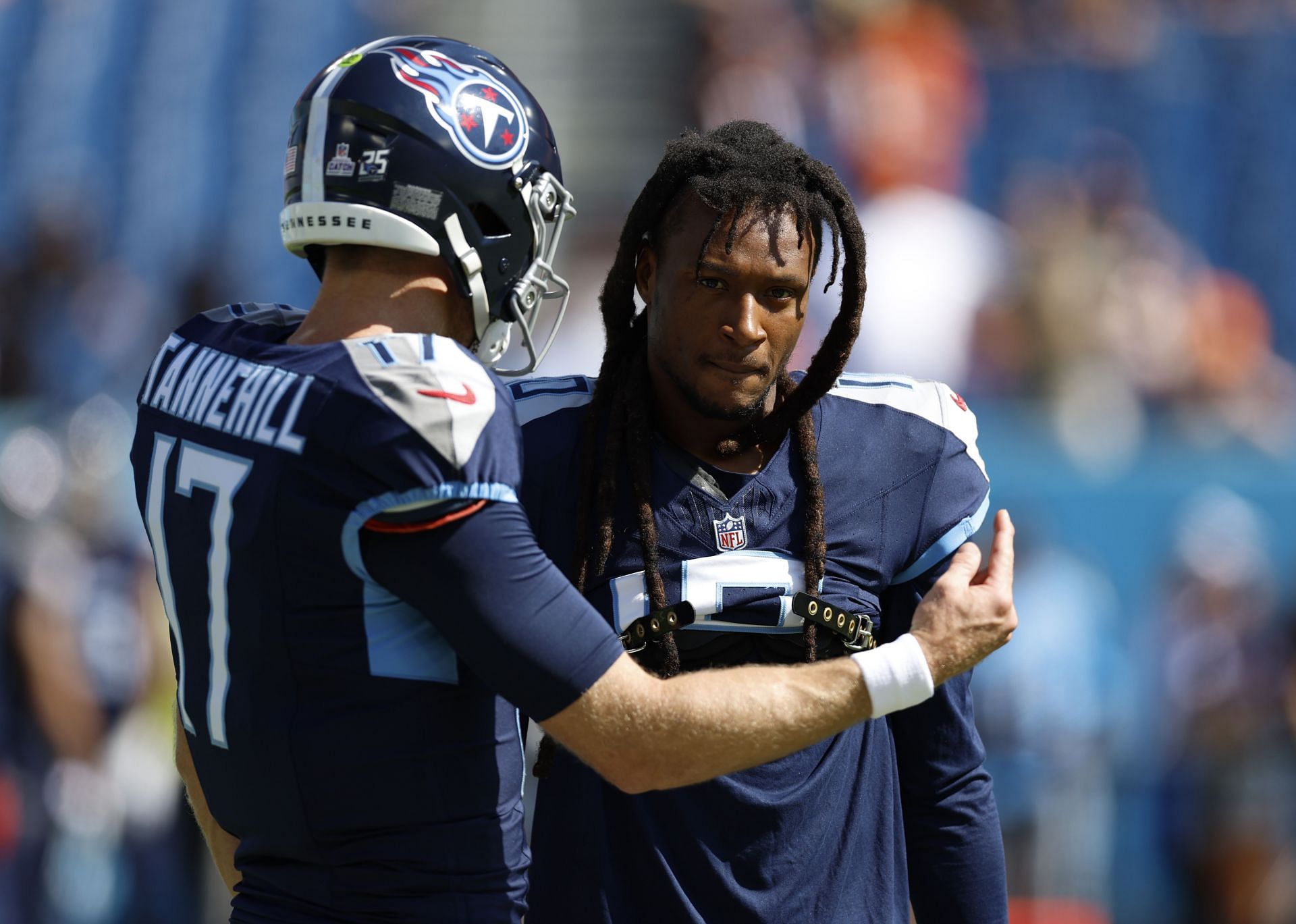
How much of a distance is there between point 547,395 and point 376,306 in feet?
1.20

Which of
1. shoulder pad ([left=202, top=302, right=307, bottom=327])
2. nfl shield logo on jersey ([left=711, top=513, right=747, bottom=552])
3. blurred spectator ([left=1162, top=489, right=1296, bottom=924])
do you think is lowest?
blurred spectator ([left=1162, top=489, right=1296, bottom=924])

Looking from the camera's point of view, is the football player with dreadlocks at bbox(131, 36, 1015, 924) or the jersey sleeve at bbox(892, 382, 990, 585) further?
the jersey sleeve at bbox(892, 382, 990, 585)

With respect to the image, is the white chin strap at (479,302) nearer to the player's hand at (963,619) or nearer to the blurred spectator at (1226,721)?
the player's hand at (963,619)

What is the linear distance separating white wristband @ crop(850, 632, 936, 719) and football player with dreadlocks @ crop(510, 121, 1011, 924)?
211 mm

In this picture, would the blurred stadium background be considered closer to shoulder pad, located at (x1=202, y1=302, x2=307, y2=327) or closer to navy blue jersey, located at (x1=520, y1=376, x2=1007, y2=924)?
navy blue jersey, located at (x1=520, y1=376, x2=1007, y2=924)

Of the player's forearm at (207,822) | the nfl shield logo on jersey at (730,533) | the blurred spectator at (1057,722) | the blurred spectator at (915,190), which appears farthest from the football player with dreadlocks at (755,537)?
the blurred spectator at (915,190)

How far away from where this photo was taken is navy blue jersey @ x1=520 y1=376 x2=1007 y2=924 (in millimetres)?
2135

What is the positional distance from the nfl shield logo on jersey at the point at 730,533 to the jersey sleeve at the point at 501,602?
398 millimetres

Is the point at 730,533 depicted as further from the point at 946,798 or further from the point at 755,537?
the point at 946,798

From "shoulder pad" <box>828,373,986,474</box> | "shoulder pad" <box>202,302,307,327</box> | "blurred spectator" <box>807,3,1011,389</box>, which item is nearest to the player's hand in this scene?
"shoulder pad" <box>828,373,986,474</box>

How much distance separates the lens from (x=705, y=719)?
1881 mm

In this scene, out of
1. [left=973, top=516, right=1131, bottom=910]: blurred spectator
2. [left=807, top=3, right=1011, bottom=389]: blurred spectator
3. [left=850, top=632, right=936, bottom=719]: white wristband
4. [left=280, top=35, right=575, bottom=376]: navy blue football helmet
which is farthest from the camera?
[left=807, top=3, right=1011, bottom=389]: blurred spectator

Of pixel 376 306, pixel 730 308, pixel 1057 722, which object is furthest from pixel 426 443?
pixel 1057 722

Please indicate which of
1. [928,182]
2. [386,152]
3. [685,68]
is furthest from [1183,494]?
[386,152]
